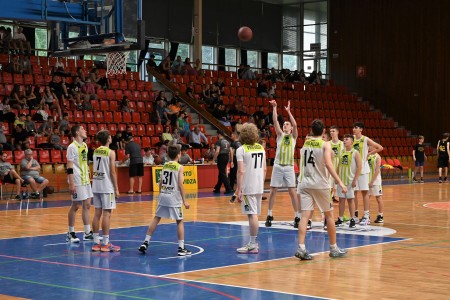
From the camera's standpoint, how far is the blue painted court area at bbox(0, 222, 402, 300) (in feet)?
27.5

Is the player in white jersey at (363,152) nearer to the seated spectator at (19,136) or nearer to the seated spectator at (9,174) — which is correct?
the seated spectator at (9,174)

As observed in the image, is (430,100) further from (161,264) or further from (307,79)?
(161,264)

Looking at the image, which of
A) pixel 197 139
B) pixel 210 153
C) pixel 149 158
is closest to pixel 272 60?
pixel 197 139

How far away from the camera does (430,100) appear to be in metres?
37.7

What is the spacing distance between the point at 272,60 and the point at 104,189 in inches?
1215

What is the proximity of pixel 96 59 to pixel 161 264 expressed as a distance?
22.2 m

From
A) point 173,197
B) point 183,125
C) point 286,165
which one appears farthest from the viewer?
point 183,125

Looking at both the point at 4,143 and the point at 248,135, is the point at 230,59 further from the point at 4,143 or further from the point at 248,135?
the point at 248,135

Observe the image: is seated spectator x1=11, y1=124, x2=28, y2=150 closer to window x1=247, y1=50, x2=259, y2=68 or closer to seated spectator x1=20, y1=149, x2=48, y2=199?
seated spectator x1=20, y1=149, x2=48, y2=199

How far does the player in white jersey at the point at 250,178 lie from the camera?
36.8 feet

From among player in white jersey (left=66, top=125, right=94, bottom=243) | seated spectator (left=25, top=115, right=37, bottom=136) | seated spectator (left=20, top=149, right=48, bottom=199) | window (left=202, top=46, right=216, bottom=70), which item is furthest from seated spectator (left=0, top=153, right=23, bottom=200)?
window (left=202, top=46, right=216, bottom=70)

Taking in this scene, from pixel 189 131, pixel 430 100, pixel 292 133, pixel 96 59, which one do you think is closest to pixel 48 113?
pixel 189 131

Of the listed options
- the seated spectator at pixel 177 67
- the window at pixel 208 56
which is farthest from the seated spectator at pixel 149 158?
the window at pixel 208 56

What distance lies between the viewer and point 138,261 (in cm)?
1045
